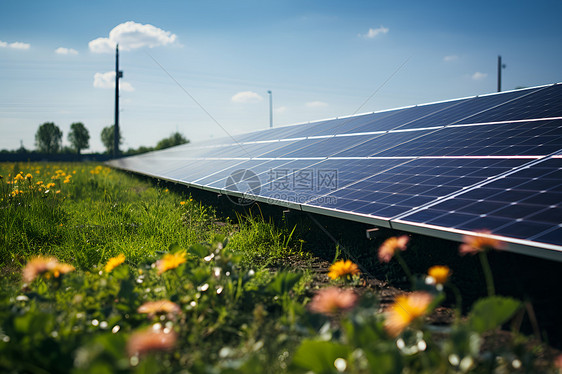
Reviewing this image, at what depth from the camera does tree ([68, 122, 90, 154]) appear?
103 meters

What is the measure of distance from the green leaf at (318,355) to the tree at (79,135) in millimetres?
111079

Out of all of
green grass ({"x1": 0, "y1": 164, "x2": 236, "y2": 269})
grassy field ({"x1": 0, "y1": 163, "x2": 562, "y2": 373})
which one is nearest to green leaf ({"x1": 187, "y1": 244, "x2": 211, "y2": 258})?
grassy field ({"x1": 0, "y1": 163, "x2": 562, "y2": 373})

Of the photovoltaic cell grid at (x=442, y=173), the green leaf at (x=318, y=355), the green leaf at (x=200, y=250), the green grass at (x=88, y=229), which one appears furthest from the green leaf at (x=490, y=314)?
the green grass at (x=88, y=229)

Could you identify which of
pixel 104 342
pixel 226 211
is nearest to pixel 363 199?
pixel 104 342

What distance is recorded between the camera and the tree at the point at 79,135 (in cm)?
10288

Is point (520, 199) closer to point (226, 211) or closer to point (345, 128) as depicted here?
point (226, 211)

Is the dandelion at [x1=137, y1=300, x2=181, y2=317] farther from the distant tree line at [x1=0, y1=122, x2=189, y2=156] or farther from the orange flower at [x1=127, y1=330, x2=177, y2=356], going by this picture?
the distant tree line at [x1=0, y1=122, x2=189, y2=156]

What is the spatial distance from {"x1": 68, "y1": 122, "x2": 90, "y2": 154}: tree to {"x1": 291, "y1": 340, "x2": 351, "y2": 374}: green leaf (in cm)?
11108

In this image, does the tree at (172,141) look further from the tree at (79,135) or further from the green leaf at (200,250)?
the green leaf at (200,250)

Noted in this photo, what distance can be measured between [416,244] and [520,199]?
1086 millimetres

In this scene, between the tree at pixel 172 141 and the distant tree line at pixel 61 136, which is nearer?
the tree at pixel 172 141

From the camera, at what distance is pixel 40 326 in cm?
213

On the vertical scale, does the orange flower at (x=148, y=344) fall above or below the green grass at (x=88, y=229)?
above

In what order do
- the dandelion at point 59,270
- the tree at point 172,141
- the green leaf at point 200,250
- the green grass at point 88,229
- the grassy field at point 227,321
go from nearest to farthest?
the grassy field at point 227,321
the dandelion at point 59,270
the green leaf at point 200,250
the green grass at point 88,229
the tree at point 172,141
